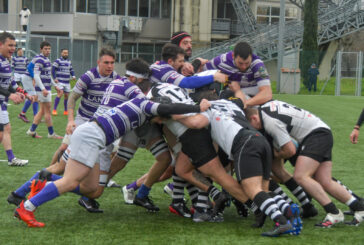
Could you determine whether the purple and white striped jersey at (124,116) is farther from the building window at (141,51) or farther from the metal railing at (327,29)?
the building window at (141,51)

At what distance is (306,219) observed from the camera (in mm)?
6590

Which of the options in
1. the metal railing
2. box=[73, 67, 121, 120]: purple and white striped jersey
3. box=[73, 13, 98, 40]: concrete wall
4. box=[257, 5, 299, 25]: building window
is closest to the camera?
box=[73, 67, 121, 120]: purple and white striped jersey

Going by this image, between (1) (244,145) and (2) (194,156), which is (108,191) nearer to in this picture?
(2) (194,156)

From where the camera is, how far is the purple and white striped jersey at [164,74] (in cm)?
667

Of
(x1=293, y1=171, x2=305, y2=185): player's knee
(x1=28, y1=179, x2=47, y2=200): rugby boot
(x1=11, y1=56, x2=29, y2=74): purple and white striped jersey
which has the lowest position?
(x1=28, y1=179, x2=47, y2=200): rugby boot

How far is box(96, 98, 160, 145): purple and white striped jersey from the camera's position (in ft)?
19.7

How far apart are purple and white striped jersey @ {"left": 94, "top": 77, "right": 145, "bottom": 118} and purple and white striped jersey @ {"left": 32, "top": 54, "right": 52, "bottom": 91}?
7215mm

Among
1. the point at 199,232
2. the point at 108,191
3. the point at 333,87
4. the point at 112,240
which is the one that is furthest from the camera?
the point at 333,87

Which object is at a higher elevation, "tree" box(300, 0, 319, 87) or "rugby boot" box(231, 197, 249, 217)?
"tree" box(300, 0, 319, 87)

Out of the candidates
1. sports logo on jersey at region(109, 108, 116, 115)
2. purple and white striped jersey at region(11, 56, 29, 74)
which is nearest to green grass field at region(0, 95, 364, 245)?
sports logo on jersey at region(109, 108, 116, 115)

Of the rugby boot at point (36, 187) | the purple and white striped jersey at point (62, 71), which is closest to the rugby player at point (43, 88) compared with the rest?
the purple and white striped jersey at point (62, 71)

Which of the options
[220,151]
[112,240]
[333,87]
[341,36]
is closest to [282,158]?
[220,151]

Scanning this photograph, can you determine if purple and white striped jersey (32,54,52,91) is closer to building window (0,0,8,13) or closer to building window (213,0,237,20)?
building window (0,0,8,13)

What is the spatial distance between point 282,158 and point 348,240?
1.22m
